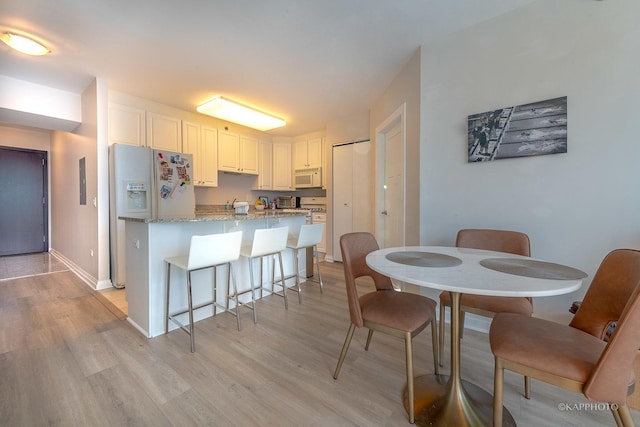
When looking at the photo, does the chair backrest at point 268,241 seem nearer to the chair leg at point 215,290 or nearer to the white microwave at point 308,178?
the chair leg at point 215,290

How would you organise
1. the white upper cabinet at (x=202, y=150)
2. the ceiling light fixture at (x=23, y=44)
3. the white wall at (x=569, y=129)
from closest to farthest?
the white wall at (x=569, y=129)
the ceiling light fixture at (x=23, y=44)
the white upper cabinet at (x=202, y=150)

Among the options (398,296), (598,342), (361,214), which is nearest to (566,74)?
(598,342)

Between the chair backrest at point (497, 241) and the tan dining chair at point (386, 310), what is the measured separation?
695 millimetres

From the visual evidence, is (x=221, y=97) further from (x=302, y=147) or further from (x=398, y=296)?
(x=398, y=296)

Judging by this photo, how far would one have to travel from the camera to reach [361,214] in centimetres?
442

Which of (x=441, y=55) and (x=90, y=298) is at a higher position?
(x=441, y=55)

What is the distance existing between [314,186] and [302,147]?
914 millimetres

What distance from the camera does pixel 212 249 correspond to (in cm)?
203

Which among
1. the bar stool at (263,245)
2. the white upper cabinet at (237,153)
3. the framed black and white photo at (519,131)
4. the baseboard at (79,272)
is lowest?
the baseboard at (79,272)

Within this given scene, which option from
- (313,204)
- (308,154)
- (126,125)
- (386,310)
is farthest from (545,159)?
(126,125)

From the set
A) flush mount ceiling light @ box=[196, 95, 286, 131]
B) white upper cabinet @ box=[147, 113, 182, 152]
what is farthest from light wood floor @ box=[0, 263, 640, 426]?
flush mount ceiling light @ box=[196, 95, 286, 131]

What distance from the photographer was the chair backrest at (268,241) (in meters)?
2.43

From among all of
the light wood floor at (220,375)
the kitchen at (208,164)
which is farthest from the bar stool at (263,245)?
the kitchen at (208,164)

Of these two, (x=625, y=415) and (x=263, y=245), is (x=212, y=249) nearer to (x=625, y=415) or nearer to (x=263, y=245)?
(x=263, y=245)
